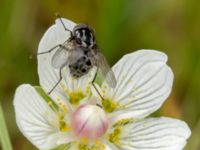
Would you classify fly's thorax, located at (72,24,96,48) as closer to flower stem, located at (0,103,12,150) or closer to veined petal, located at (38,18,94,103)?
veined petal, located at (38,18,94,103)

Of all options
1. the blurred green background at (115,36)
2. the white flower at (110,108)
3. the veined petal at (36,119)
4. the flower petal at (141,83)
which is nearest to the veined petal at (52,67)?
the white flower at (110,108)

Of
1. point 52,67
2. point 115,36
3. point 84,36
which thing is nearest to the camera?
point 84,36

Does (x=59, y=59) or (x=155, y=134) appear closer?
(x=59, y=59)

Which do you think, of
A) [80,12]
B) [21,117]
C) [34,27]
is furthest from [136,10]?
[21,117]

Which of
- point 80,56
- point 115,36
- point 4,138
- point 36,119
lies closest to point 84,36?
point 80,56

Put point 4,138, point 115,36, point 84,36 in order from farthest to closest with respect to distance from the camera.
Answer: point 115,36 → point 84,36 → point 4,138

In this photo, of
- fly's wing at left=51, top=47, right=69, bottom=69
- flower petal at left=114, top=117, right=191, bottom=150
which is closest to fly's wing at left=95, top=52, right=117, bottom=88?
fly's wing at left=51, top=47, right=69, bottom=69

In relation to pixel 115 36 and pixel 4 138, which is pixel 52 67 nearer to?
pixel 4 138
